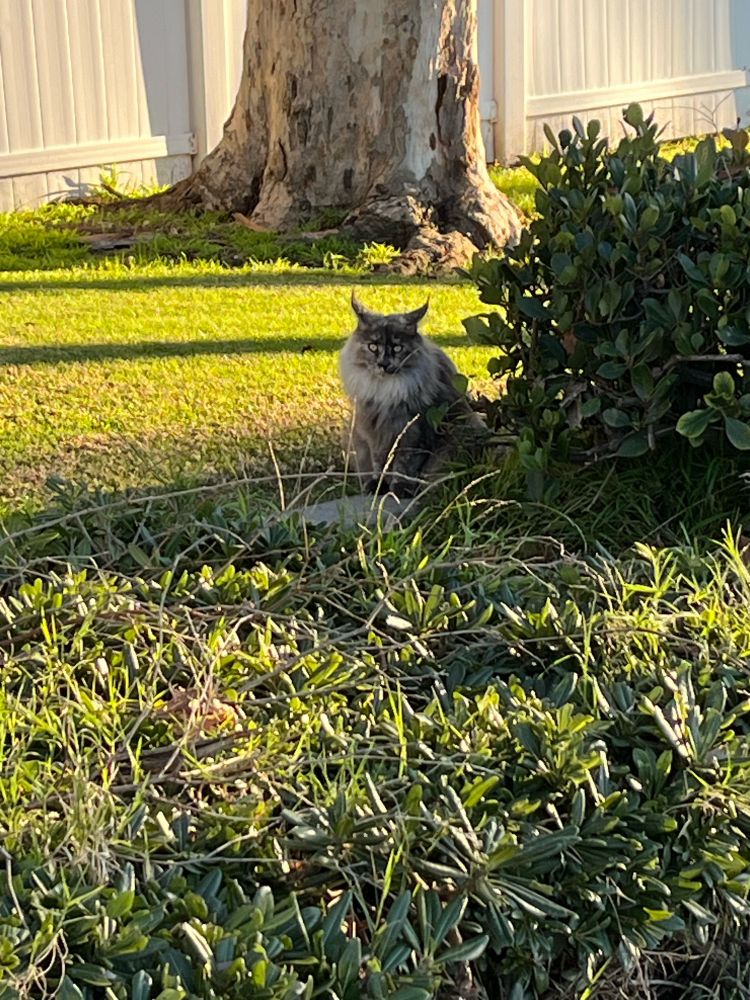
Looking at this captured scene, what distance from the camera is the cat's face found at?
558cm

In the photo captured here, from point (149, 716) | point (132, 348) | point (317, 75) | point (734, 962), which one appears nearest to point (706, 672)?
point (734, 962)

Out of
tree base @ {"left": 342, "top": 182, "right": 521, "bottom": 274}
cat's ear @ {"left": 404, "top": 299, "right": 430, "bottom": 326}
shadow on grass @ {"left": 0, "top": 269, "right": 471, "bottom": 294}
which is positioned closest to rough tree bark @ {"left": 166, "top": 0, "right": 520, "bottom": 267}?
tree base @ {"left": 342, "top": 182, "right": 521, "bottom": 274}

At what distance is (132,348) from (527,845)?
16.7ft

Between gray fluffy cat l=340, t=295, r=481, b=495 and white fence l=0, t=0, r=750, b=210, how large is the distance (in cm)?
435

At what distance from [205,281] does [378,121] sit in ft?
6.33

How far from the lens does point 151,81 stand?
11.8 m

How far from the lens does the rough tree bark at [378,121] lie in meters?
9.60

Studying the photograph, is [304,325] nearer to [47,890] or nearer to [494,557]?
[494,557]

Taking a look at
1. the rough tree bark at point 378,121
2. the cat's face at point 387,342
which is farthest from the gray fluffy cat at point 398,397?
the rough tree bark at point 378,121

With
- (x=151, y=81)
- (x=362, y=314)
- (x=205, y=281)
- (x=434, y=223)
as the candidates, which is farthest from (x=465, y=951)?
(x=151, y=81)

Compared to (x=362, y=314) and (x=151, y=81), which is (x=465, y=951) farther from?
(x=151, y=81)

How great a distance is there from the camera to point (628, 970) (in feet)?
8.67

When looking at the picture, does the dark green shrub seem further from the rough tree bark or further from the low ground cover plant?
the rough tree bark

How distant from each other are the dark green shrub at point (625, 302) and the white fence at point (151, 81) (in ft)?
15.2
